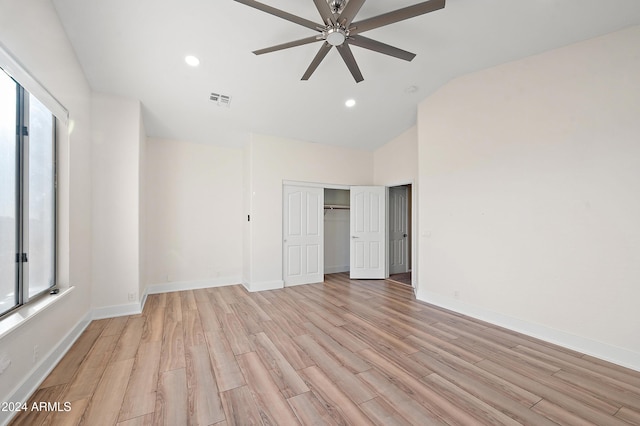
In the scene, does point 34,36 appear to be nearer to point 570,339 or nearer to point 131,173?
point 131,173

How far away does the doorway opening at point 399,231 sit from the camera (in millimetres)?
6387

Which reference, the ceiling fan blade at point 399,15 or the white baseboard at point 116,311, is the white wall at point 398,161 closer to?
the ceiling fan blade at point 399,15

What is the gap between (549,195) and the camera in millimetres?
2955

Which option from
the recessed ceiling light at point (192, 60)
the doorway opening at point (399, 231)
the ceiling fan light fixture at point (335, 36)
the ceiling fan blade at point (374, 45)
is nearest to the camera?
the ceiling fan light fixture at point (335, 36)

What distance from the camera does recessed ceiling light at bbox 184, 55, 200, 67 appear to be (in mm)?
3039

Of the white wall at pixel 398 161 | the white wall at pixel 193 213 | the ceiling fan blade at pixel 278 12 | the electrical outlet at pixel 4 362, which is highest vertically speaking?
the ceiling fan blade at pixel 278 12

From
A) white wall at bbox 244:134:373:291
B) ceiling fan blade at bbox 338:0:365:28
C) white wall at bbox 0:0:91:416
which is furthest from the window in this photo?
white wall at bbox 244:134:373:291

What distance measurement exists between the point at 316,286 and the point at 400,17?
4548 mm

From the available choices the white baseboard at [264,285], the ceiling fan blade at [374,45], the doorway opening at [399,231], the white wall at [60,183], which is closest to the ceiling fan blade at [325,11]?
the ceiling fan blade at [374,45]

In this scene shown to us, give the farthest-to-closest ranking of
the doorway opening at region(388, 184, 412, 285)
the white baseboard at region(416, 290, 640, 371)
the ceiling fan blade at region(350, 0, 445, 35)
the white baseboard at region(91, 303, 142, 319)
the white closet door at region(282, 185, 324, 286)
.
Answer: the doorway opening at region(388, 184, 412, 285) < the white closet door at region(282, 185, 324, 286) < the white baseboard at region(91, 303, 142, 319) < the white baseboard at region(416, 290, 640, 371) < the ceiling fan blade at region(350, 0, 445, 35)

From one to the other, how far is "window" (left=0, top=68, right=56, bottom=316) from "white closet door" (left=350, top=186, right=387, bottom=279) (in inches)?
192

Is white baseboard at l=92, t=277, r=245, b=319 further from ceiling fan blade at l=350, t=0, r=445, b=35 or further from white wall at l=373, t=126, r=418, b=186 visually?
ceiling fan blade at l=350, t=0, r=445, b=35

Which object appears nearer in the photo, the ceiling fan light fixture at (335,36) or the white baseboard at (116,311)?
the ceiling fan light fixture at (335,36)

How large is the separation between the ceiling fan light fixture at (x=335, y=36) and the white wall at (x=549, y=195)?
249cm
